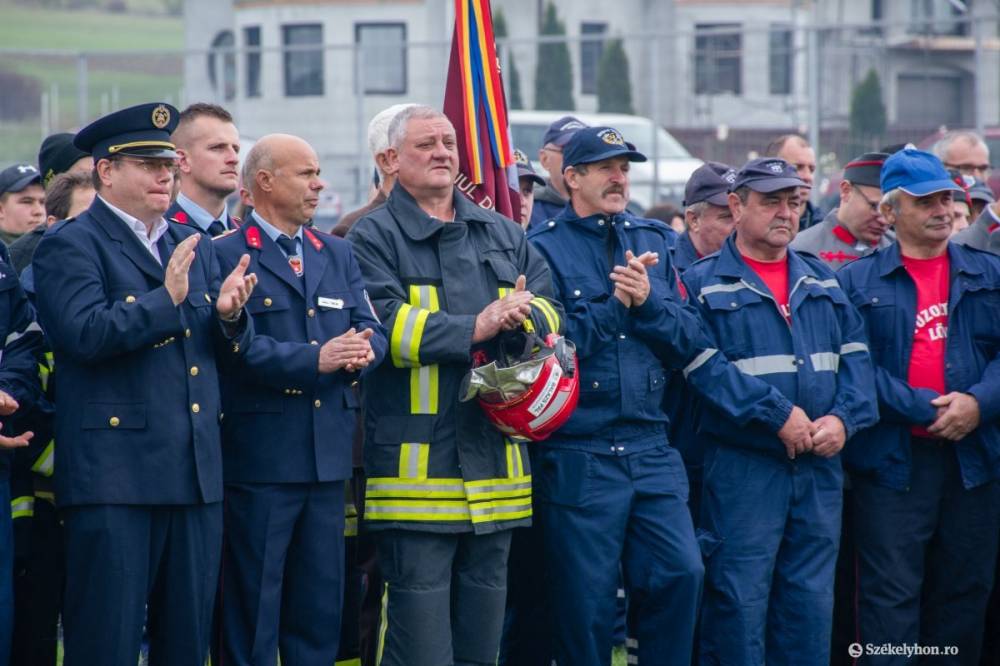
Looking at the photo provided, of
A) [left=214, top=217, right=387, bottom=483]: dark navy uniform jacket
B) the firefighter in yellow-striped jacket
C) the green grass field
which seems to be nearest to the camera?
[left=214, top=217, right=387, bottom=483]: dark navy uniform jacket

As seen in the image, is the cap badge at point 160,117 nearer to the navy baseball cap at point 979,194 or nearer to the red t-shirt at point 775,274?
the red t-shirt at point 775,274

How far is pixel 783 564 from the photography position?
20.8ft

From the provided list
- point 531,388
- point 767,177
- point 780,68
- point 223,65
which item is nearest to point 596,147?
point 767,177

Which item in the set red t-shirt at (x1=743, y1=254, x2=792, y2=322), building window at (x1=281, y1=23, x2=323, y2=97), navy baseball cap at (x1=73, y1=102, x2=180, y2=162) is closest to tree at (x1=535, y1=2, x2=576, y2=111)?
building window at (x1=281, y1=23, x2=323, y2=97)

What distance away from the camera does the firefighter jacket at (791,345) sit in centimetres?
633

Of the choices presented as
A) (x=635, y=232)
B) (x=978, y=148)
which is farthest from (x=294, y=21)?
(x=635, y=232)

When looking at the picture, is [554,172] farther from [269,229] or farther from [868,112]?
[868,112]

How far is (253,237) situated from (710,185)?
112 inches

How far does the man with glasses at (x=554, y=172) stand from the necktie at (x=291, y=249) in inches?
115

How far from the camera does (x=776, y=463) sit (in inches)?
249

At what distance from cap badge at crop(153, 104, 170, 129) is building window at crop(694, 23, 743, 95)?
13.1 meters

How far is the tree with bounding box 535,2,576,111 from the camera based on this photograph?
18656mm

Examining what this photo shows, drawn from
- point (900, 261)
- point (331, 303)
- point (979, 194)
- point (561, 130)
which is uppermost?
point (561, 130)

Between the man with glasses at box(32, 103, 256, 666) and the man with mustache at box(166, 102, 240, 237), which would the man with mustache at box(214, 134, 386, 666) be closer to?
the man with glasses at box(32, 103, 256, 666)
